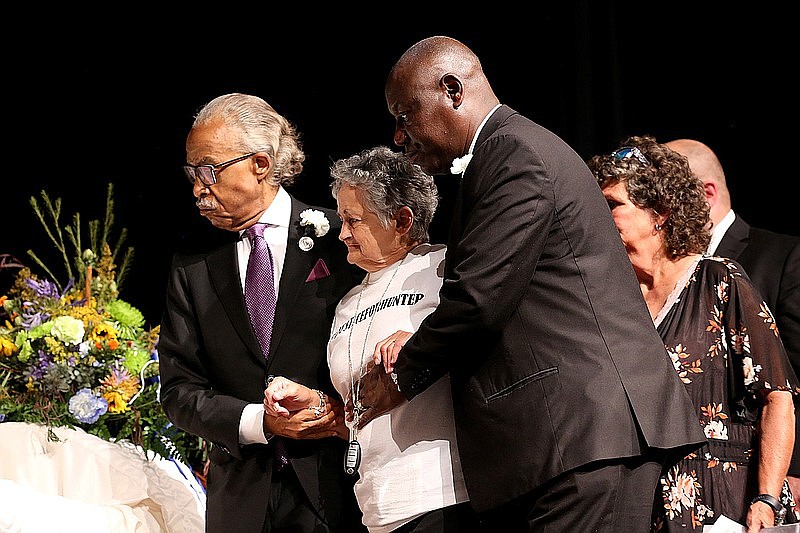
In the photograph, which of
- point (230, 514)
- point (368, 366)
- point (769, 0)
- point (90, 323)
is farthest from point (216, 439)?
point (769, 0)

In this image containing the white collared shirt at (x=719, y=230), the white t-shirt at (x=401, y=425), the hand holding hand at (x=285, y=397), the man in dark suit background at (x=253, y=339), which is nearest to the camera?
the white t-shirt at (x=401, y=425)

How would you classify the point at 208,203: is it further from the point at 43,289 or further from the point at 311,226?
the point at 43,289

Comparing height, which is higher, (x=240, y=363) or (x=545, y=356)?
(x=545, y=356)

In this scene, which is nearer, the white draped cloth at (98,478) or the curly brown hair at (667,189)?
the curly brown hair at (667,189)

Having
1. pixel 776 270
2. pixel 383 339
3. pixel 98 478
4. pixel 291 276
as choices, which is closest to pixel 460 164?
pixel 383 339

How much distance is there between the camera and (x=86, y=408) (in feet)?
11.3

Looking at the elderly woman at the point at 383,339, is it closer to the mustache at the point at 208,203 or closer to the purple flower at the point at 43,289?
the mustache at the point at 208,203

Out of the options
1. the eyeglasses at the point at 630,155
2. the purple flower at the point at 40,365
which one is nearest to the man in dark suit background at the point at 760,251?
the eyeglasses at the point at 630,155

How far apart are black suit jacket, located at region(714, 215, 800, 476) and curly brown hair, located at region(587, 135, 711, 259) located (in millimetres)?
918

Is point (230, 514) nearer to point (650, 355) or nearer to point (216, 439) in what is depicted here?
point (216, 439)

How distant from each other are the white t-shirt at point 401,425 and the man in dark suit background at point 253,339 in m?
0.21

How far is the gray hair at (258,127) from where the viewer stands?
310 cm

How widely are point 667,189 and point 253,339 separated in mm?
1215

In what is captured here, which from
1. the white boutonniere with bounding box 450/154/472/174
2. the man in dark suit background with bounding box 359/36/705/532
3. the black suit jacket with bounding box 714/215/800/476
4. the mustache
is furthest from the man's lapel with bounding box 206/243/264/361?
the black suit jacket with bounding box 714/215/800/476
